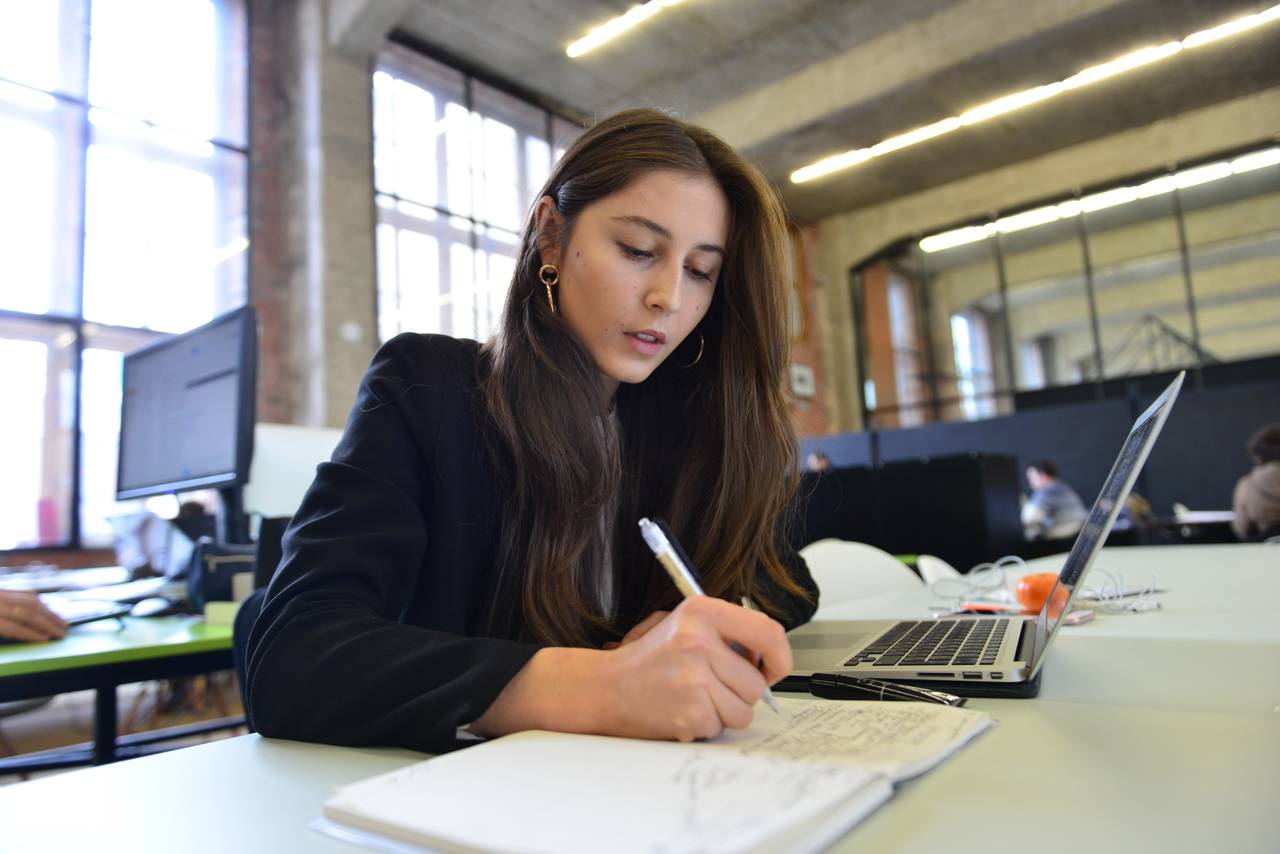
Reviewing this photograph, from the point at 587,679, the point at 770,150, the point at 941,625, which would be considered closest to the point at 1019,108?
the point at 770,150

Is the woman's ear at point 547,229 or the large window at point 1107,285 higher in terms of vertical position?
the large window at point 1107,285

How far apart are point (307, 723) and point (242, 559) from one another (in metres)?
1.19

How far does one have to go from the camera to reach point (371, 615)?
2.37 feet

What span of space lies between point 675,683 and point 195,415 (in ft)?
5.44

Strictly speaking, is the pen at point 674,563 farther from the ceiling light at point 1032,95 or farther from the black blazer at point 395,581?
the ceiling light at point 1032,95

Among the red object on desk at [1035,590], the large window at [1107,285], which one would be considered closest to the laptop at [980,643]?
the red object on desk at [1035,590]

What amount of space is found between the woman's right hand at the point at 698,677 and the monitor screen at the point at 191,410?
141cm

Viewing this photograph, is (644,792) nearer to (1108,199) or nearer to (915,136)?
(915,136)

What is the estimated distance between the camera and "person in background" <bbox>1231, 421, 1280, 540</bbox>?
457 cm

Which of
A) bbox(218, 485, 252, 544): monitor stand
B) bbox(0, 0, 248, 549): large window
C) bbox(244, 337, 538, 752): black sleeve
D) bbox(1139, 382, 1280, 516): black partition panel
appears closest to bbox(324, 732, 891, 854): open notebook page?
bbox(244, 337, 538, 752): black sleeve

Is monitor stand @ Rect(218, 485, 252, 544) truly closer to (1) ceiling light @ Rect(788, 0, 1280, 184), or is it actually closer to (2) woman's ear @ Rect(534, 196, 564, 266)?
(2) woman's ear @ Rect(534, 196, 564, 266)

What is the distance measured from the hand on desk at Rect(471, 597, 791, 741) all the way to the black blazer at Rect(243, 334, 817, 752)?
0.04 metres

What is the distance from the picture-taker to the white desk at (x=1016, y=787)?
43 cm

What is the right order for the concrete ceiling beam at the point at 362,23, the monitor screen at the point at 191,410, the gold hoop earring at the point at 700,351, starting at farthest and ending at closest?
the concrete ceiling beam at the point at 362,23, the monitor screen at the point at 191,410, the gold hoop earring at the point at 700,351
